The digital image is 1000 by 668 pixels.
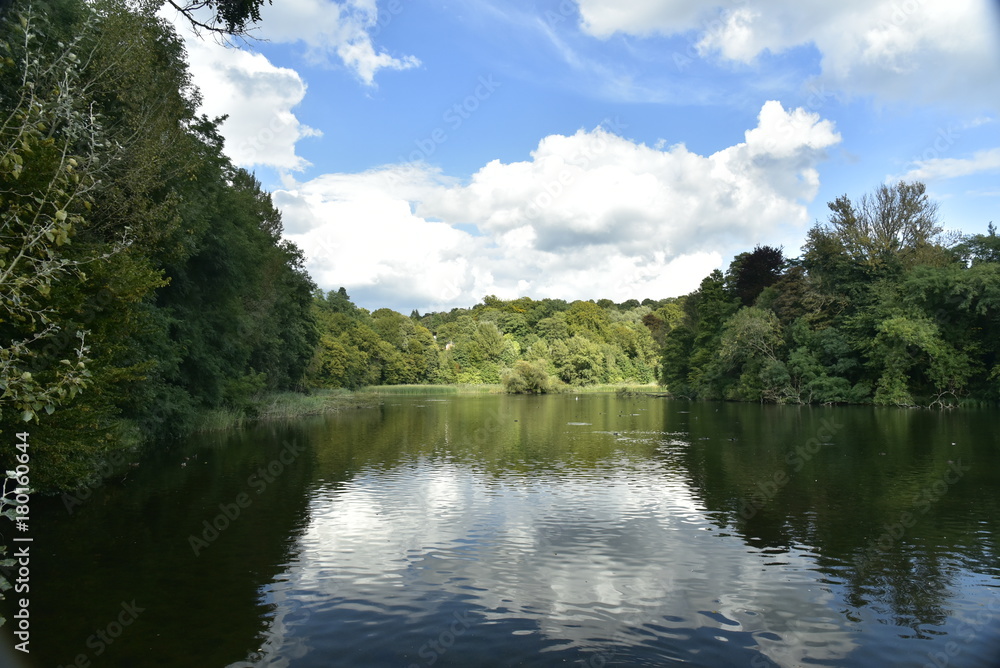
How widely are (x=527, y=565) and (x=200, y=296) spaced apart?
22.4 m

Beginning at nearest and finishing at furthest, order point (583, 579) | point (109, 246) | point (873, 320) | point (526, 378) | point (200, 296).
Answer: point (583, 579) < point (109, 246) < point (200, 296) < point (873, 320) < point (526, 378)

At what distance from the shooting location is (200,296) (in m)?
27.0

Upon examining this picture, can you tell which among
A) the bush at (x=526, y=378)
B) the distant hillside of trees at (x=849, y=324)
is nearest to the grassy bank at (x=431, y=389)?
the bush at (x=526, y=378)

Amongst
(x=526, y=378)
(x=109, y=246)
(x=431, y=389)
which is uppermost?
(x=109, y=246)

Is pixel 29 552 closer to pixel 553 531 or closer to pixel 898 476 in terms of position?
pixel 553 531

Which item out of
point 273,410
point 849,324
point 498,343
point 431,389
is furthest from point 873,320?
point 498,343

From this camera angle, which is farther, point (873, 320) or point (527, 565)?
point (873, 320)

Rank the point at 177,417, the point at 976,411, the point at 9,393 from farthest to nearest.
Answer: the point at 976,411
the point at 177,417
the point at 9,393

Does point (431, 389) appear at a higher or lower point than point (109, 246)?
lower

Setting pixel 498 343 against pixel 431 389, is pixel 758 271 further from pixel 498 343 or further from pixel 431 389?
pixel 498 343

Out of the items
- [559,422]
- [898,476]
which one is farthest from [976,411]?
[898,476]

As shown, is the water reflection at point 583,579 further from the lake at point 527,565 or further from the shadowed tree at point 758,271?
the shadowed tree at point 758,271

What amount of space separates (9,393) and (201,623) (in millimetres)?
4735

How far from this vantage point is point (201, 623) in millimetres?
7438
